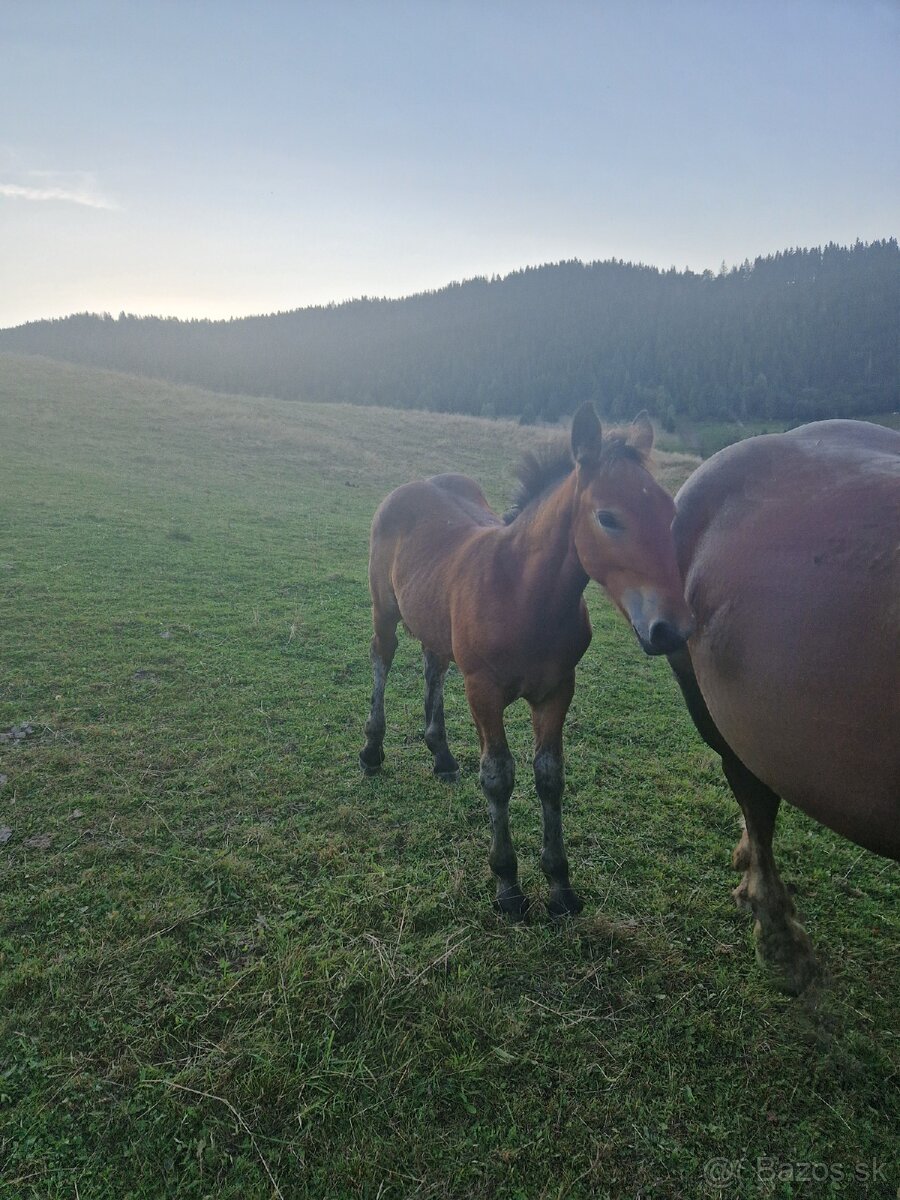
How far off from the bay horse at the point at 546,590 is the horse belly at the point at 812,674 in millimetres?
Answer: 258

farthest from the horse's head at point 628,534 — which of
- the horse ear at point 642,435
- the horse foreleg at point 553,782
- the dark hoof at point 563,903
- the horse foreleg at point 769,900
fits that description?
the dark hoof at point 563,903

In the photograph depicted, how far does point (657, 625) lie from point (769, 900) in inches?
64.7

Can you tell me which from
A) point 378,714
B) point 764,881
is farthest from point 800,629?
point 378,714

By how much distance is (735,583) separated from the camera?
2.50 meters

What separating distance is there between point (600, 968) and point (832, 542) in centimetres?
215

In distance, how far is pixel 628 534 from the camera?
8.64 ft

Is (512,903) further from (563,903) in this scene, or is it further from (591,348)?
(591,348)

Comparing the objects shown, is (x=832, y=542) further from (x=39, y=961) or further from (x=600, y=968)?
(x=39, y=961)

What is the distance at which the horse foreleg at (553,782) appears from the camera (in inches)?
132

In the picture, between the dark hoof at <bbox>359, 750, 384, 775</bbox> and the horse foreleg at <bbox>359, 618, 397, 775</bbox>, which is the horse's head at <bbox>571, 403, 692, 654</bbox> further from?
the dark hoof at <bbox>359, 750, 384, 775</bbox>

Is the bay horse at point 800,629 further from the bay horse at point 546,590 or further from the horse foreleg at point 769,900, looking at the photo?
the bay horse at point 546,590

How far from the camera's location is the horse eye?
2.68m

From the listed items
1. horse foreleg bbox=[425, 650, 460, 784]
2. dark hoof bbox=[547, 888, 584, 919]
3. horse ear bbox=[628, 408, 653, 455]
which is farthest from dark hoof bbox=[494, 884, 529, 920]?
horse ear bbox=[628, 408, 653, 455]

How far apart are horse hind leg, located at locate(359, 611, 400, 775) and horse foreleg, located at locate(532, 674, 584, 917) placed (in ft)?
5.33
